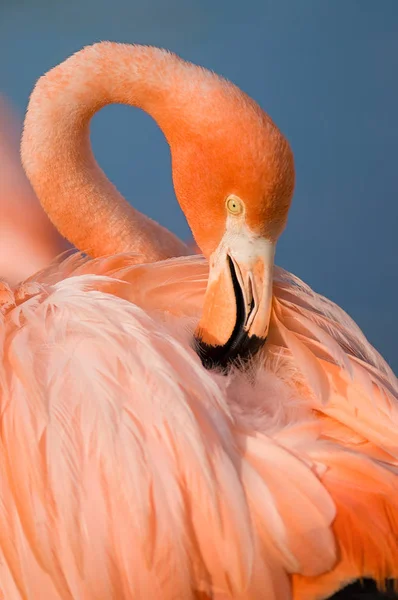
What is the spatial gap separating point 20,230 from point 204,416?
113 centimetres

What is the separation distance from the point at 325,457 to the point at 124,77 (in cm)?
84

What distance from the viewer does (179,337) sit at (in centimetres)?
108

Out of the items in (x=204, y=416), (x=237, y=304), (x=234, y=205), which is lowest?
(x=204, y=416)

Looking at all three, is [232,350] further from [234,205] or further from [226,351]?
[234,205]

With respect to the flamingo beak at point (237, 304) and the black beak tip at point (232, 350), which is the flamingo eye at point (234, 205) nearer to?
the flamingo beak at point (237, 304)

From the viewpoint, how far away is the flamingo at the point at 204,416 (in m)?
0.81

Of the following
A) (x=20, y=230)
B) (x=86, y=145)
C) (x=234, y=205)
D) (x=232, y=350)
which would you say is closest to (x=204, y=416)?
(x=232, y=350)

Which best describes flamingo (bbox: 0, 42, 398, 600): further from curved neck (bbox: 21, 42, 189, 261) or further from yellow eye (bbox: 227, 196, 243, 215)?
curved neck (bbox: 21, 42, 189, 261)

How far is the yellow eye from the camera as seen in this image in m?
1.16

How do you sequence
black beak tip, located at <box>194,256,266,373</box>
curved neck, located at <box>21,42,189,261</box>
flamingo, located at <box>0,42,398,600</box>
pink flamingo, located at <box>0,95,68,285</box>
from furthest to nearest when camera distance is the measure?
pink flamingo, located at <box>0,95,68,285</box> < curved neck, located at <box>21,42,189,261</box> < black beak tip, located at <box>194,256,266,373</box> < flamingo, located at <box>0,42,398,600</box>

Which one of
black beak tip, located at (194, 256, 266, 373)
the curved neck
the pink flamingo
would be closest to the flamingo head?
black beak tip, located at (194, 256, 266, 373)

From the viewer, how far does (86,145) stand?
Answer: 154 cm

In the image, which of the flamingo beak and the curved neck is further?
the curved neck

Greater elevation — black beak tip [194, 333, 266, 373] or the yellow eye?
the yellow eye
